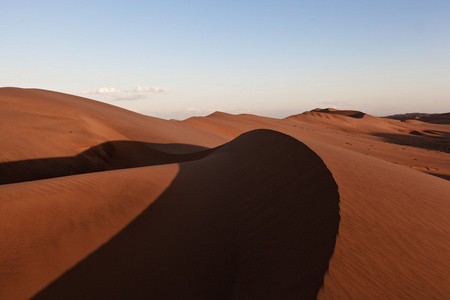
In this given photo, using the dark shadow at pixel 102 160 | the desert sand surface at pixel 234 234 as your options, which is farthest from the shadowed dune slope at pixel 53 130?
the desert sand surface at pixel 234 234

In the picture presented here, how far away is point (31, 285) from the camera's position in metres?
3.48

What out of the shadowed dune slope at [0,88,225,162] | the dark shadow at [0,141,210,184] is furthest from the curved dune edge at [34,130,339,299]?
the shadowed dune slope at [0,88,225,162]

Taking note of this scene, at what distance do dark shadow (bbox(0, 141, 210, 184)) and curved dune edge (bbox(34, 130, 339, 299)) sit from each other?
17.1 ft

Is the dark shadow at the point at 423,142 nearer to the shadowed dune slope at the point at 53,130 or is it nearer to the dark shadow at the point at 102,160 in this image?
the shadowed dune slope at the point at 53,130

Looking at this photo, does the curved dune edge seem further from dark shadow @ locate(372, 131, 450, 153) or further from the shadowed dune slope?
dark shadow @ locate(372, 131, 450, 153)

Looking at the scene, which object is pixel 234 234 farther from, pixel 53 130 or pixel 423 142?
pixel 423 142

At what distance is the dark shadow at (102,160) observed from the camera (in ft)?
28.3

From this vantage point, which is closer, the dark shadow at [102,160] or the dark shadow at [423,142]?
the dark shadow at [102,160]

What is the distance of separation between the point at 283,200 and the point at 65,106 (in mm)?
13360

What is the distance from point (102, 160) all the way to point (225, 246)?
886cm

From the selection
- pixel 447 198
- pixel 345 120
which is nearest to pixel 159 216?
pixel 447 198

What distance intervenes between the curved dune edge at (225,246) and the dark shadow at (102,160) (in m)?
5.21

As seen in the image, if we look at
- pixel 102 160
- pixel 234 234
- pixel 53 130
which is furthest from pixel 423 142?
pixel 53 130

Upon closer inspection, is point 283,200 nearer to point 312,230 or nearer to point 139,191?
point 312,230
